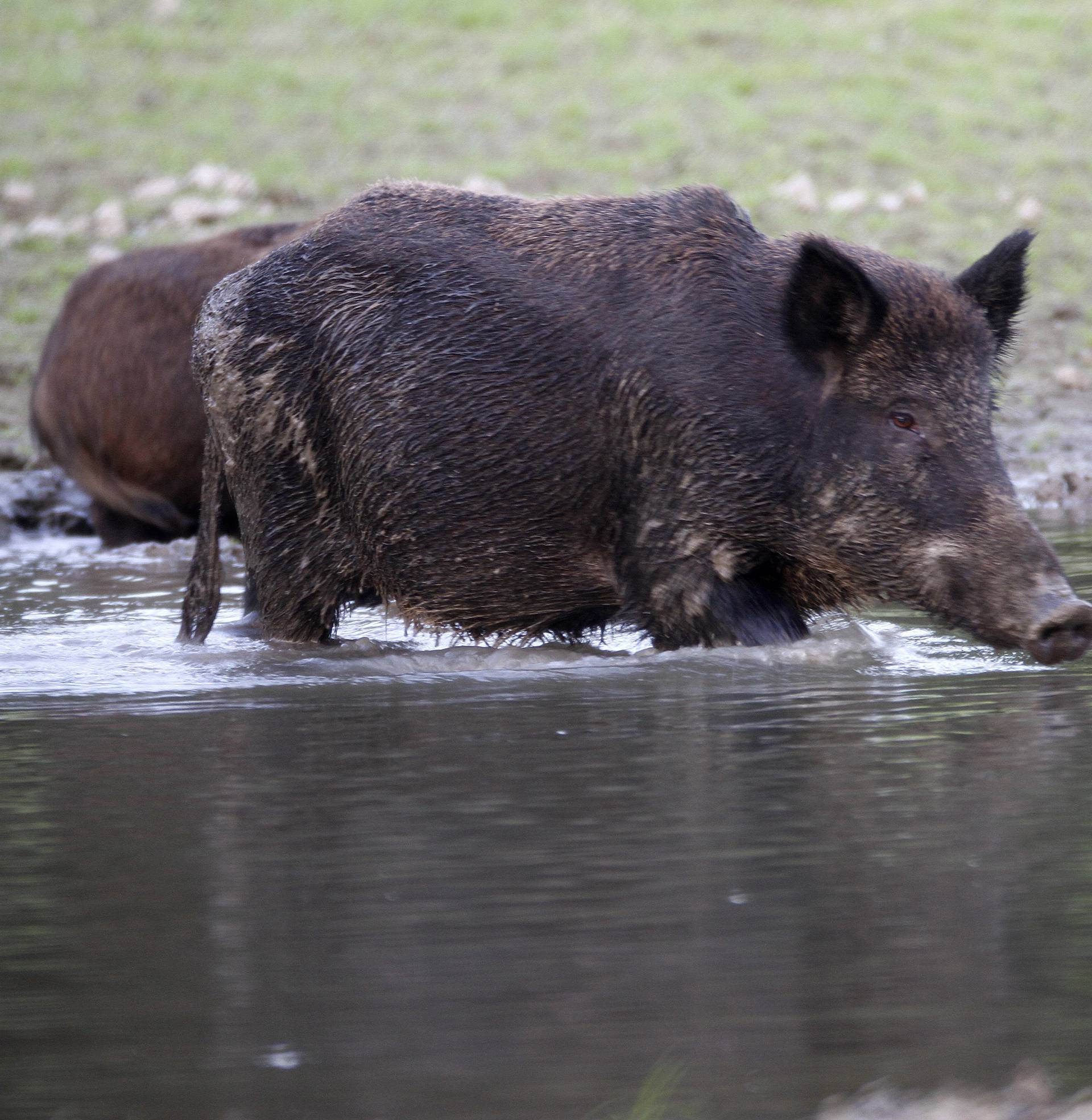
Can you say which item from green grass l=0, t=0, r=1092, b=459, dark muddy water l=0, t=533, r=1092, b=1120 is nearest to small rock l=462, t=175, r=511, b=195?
green grass l=0, t=0, r=1092, b=459

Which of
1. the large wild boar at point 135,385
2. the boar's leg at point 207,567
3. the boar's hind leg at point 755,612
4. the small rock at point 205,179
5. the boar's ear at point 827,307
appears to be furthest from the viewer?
the small rock at point 205,179

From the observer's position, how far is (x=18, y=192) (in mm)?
14086

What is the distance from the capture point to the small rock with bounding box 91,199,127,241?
525 inches

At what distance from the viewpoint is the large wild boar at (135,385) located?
29.8ft

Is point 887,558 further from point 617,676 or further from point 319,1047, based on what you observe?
point 319,1047

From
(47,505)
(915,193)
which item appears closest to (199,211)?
(47,505)

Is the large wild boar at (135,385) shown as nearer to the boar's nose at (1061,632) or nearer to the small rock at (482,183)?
the small rock at (482,183)

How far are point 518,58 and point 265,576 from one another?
450 inches

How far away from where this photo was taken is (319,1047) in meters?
2.52

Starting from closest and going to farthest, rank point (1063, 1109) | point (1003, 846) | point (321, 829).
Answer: point (1063, 1109) < point (1003, 846) < point (321, 829)

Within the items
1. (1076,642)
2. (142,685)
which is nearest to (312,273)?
(142,685)

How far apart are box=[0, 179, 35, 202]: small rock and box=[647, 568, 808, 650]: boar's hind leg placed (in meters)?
9.84

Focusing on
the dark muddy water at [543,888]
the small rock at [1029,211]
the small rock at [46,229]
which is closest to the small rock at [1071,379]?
the small rock at [1029,211]

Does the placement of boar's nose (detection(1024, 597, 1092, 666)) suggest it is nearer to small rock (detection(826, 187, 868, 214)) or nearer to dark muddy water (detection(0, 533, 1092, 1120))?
dark muddy water (detection(0, 533, 1092, 1120))
